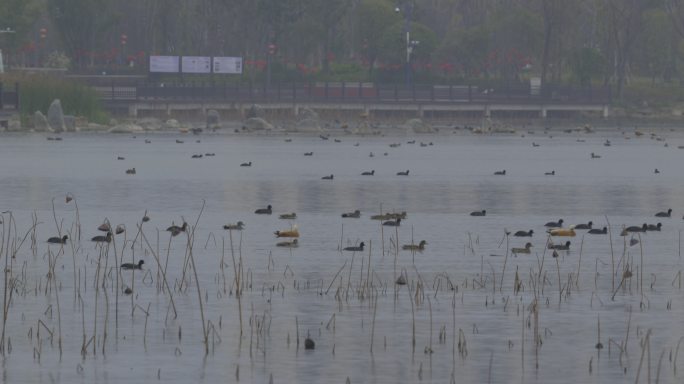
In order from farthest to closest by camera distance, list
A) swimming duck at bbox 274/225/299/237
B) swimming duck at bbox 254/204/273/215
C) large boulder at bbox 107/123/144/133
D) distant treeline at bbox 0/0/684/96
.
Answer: distant treeline at bbox 0/0/684/96, large boulder at bbox 107/123/144/133, swimming duck at bbox 254/204/273/215, swimming duck at bbox 274/225/299/237

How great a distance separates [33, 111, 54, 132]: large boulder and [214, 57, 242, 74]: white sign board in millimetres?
36319

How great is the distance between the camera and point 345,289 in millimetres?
24281

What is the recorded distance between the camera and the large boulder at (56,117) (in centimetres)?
10200

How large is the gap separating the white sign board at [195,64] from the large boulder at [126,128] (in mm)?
24258

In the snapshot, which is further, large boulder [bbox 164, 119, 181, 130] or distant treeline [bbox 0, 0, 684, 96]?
distant treeline [bbox 0, 0, 684, 96]

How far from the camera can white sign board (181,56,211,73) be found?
137 meters

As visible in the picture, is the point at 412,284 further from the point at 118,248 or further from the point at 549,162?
the point at 549,162

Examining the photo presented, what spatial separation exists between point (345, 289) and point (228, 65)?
115738 millimetres

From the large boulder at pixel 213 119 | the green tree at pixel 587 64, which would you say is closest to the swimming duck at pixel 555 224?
the large boulder at pixel 213 119

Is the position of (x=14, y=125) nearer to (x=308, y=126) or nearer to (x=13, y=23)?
(x=308, y=126)

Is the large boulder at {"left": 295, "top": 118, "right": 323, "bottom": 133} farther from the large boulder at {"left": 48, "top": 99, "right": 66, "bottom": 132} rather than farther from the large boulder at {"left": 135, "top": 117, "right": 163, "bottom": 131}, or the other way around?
the large boulder at {"left": 48, "top": 99, "right": 66, "bottom": 132}

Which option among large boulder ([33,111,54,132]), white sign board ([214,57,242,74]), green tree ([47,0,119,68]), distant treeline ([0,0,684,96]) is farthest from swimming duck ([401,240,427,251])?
green tree ([47,0,119,68])

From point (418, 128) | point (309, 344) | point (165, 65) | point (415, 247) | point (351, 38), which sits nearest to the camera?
point (309, 344)

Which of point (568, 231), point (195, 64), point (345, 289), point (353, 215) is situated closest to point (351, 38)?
point (195, 64)
